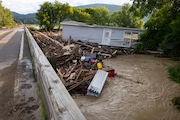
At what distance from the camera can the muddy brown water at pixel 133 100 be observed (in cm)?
626

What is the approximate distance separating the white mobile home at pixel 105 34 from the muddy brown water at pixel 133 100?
11153 mm

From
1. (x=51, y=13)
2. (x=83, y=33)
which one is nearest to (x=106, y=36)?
(x=83, y=33)

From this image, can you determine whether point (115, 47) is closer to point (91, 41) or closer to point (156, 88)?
point (91, 41)

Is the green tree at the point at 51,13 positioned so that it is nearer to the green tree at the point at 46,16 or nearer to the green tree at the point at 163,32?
the green tree at the point at 46,16

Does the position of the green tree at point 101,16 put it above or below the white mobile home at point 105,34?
above

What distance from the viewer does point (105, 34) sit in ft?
73.0

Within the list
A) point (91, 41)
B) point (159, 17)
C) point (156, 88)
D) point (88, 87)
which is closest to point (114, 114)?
point (88, 87)

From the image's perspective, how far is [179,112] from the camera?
657 cm

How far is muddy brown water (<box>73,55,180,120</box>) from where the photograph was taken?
6262 mm

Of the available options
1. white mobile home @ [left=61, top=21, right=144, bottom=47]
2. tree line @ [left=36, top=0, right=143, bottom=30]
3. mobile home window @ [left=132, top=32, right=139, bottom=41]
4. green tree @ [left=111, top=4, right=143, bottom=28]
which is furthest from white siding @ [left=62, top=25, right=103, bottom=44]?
green tree @ [left=111, top=4, right=143, bottom=28]

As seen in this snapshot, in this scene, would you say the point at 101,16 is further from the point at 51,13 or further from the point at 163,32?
the point at 163,32

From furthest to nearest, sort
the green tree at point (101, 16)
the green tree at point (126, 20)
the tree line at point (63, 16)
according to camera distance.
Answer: the green tree at point (101, 16) < the green tree at point (126, 20) < the tree line at point (63, 16)

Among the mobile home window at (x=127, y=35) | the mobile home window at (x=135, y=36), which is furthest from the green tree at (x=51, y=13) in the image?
the mobile home window at (x=135, y=36)

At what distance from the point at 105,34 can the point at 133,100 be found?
15.7 metres
